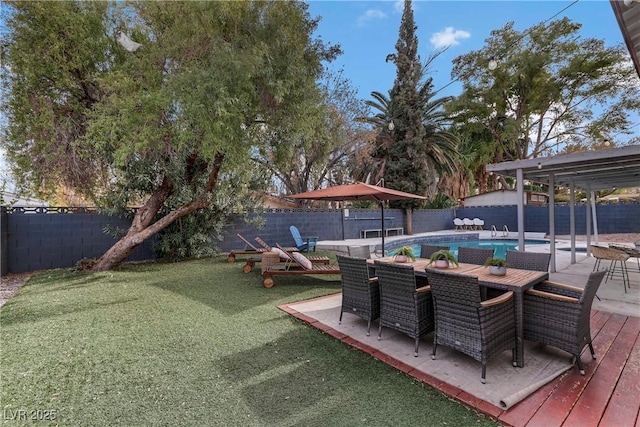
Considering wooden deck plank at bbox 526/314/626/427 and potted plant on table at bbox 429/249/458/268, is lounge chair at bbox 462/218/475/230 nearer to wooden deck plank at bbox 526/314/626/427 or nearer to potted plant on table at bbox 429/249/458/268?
wooden deck plank at bbox 526/314/626/427

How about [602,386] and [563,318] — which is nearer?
[602,386]

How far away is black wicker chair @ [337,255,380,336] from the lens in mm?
3506

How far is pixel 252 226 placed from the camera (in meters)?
10.7

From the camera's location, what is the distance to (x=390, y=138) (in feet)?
56.7

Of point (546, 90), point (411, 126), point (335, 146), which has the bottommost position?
point (335, 146)

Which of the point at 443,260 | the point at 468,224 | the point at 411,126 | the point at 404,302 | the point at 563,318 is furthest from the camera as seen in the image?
the point at 468,224

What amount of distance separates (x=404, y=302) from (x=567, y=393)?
1388 mm

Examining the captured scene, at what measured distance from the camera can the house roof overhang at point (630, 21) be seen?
9.76ft

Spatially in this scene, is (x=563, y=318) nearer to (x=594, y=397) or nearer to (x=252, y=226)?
(x=594, y=397)

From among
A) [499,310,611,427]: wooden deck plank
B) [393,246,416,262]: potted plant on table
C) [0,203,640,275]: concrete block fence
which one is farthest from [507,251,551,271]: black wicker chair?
[0,203,640,275]: concrete block fence

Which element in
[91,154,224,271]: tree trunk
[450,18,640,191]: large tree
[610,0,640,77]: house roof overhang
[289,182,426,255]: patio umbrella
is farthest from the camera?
[450,18,640,191]: large tree

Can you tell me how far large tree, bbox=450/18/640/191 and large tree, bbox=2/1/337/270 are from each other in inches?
519

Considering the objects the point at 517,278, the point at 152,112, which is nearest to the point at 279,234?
the point at 152,112

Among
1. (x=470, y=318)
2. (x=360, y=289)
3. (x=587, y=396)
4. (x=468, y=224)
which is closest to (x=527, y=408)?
(x=587, y=396)
